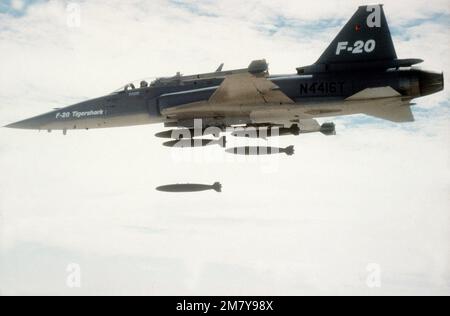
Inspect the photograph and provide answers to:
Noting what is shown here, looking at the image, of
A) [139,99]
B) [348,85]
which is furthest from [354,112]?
[139,99]

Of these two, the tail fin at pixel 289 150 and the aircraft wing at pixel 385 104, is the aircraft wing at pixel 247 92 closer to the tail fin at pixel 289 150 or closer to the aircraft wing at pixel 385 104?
the aircraft wing at pixel 385 104

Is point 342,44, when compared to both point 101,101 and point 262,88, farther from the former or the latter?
point 101,101

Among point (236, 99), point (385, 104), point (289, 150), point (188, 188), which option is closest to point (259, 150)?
point (289, 150)

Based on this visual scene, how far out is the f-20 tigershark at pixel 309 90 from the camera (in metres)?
18.6

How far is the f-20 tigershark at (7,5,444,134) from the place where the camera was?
61.1 feet

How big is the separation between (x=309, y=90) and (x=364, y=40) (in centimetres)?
239

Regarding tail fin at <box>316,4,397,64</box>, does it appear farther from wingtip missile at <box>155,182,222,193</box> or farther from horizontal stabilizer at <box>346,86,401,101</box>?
wingtip missile at <box>155,182,222,193</box>

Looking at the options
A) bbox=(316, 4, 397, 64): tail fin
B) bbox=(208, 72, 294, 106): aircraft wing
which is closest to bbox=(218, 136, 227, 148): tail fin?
bbox=(208, 72, 294, 106): aircraft wing

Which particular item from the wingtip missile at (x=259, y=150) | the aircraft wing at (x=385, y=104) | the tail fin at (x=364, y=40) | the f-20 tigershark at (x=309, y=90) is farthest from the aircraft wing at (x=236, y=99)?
the aircraft wing at (x=385, y=104)

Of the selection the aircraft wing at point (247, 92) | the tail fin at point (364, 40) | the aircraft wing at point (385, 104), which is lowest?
the aircraft wing at point (385, 104)

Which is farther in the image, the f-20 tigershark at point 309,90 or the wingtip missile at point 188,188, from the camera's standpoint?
the wingtip missile at point 188,188

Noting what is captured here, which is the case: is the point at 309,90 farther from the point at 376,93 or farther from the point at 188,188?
the point at 188,188

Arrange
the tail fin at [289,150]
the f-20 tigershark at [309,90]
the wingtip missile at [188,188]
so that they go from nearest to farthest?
the f-20 tigershark at [309,90] < the wingtip missile at [188,188] < the tail fin at [289,150]
